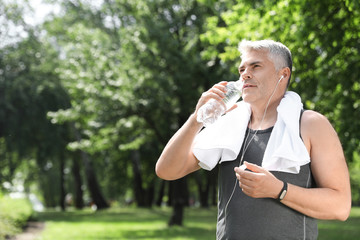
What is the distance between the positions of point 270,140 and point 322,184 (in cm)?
30

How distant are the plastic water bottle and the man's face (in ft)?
0.16

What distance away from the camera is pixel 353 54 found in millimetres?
8828

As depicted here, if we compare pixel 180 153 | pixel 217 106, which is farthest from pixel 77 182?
pixel 217 106

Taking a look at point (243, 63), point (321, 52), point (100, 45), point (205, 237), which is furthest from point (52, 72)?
point (243, 63)

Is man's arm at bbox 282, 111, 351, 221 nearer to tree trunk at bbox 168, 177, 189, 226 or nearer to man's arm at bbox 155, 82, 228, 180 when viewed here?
man's arm at bbox 155, 82, 228, 180

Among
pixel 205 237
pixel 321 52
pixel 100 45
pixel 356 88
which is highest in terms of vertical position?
pixel 100 45

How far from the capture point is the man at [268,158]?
248 centimetres

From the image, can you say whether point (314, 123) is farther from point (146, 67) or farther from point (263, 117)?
point (146, 67)

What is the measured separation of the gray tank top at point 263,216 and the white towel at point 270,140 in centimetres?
6

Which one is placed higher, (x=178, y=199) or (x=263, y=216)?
(x=178, y=199)

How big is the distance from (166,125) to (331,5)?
10531 millimetres

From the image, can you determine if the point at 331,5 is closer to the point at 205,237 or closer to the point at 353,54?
the point at 353,54

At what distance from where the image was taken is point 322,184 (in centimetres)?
251

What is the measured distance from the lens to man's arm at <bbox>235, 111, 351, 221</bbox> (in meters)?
2.46
